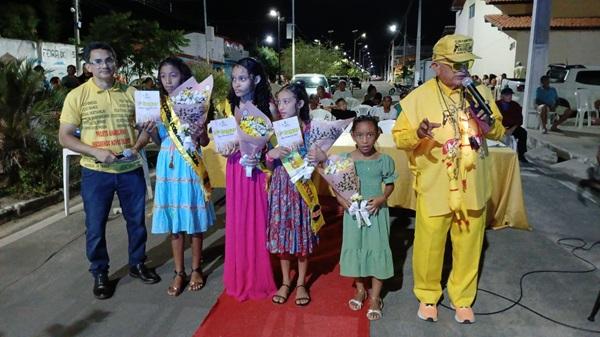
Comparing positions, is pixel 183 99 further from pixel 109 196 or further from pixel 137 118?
pixel 109 196

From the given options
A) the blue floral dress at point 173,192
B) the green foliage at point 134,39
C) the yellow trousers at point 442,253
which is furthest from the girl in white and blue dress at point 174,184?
the green foliage at point 134,39

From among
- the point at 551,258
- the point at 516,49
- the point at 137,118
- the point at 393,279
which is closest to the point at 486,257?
the point at 551,258

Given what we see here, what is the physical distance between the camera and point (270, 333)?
306 centimetres

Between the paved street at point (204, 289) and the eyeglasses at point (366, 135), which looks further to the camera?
the eyeglasses at point (366, 135)

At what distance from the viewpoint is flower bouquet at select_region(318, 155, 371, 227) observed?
127 inches

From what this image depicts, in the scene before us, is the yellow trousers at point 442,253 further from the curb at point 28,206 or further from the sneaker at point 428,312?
the curb at point 28,206

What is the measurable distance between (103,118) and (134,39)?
7363 mm

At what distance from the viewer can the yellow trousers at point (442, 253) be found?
3.11 metres

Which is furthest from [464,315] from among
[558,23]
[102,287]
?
[558,23]

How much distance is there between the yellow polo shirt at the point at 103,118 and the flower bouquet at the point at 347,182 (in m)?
1.44

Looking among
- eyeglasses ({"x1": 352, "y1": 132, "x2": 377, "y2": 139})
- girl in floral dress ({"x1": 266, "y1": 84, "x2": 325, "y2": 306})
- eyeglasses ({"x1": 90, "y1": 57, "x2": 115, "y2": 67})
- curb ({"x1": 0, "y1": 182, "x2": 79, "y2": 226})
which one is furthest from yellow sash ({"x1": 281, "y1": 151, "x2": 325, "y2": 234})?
curb ({"x1": 0, "y1": 182, "x2": 79, "y2": 226})

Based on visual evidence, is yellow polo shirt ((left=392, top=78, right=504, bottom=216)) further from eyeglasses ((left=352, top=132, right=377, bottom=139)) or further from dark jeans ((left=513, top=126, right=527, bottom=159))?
dark jeans ((left=513, top=126, right=527, bottom=159))

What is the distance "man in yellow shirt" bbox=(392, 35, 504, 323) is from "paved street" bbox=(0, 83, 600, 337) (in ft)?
1.17

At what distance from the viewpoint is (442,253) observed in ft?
10.5
